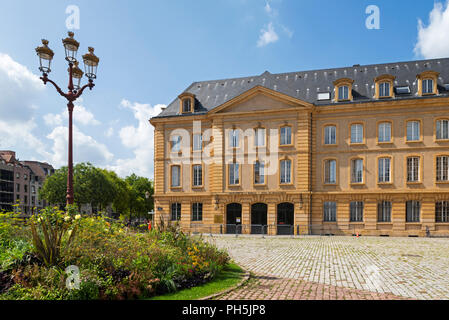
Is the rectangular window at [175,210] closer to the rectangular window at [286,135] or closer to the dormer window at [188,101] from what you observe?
the dormer window at [188,101]

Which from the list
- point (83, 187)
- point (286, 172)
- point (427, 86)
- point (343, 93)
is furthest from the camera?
point (83, 187)

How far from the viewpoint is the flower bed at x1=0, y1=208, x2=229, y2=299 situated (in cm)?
757

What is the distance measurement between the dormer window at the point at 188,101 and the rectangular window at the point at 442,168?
2323cm

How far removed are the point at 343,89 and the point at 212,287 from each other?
2874 cm

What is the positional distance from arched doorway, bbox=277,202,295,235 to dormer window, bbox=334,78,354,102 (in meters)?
10.8

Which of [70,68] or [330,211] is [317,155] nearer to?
[330,211]

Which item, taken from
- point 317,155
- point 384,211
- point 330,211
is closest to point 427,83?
point 317,155

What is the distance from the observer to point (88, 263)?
8.52 meters

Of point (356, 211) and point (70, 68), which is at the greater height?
point (70, 68)

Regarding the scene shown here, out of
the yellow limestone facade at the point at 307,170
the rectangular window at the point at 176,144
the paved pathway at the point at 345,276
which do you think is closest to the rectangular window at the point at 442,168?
the yellow limestone facade at the point at 307,170

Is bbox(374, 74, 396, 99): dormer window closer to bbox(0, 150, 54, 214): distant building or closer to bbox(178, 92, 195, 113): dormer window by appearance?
bbox(178, 92, 195, 113): dormer window

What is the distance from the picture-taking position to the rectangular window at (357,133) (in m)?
33.3

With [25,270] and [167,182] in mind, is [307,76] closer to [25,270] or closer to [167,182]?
[167,182]
